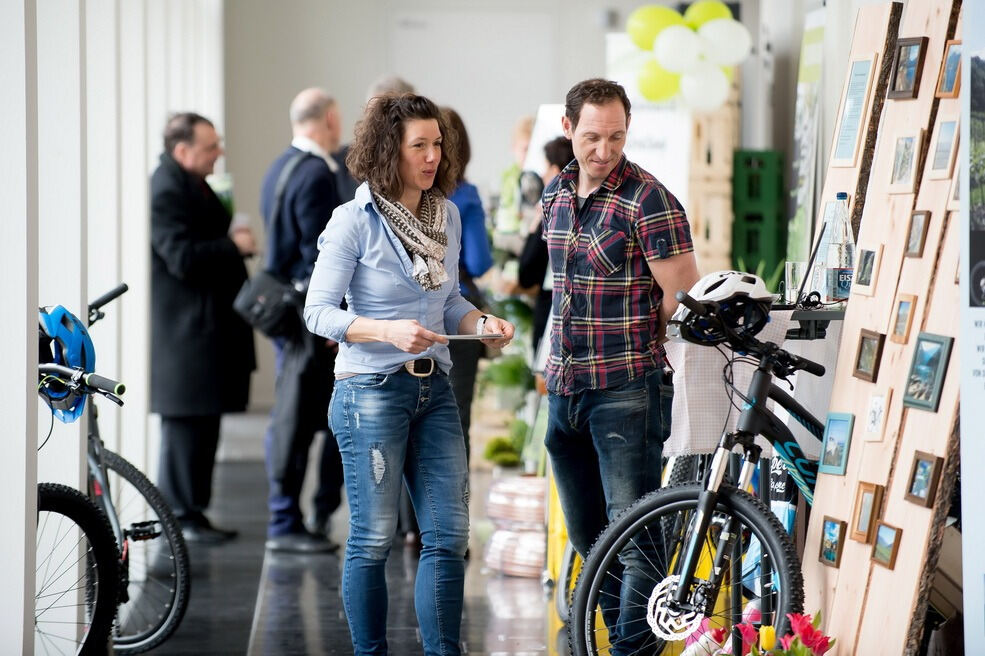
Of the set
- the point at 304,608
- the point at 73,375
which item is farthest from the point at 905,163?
the point at 304,608

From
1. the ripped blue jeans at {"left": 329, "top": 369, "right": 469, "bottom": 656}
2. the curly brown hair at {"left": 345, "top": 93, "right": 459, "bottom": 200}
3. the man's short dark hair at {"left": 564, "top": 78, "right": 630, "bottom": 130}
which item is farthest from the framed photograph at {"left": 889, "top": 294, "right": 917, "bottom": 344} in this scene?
the curly brown hair at {"left": 345, "top": 93, "right": 459, "bottom": 200}

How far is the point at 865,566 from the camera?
2916 mm

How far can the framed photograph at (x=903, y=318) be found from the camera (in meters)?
2.91

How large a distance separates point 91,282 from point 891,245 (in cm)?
289

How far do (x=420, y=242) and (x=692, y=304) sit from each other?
2.12 feet

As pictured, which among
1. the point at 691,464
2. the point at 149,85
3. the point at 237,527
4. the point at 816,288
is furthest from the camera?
the point at 149,85

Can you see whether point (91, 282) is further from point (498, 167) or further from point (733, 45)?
point (498, 167)

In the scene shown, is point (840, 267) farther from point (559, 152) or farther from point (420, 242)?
point (559, 152)

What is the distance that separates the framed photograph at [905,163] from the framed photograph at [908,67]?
0.11 meters

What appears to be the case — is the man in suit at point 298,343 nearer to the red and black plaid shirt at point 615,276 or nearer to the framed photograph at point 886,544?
the red and black plaid shirt at point 615,276

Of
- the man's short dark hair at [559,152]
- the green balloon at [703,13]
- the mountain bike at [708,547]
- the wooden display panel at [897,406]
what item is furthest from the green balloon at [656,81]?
the mountain bike at [708,547]

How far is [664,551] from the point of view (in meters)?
3.13

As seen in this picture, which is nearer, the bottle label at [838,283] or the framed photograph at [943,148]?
the framed photograph at [943,148]

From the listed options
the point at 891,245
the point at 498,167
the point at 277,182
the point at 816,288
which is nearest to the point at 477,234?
the point at 277,182
